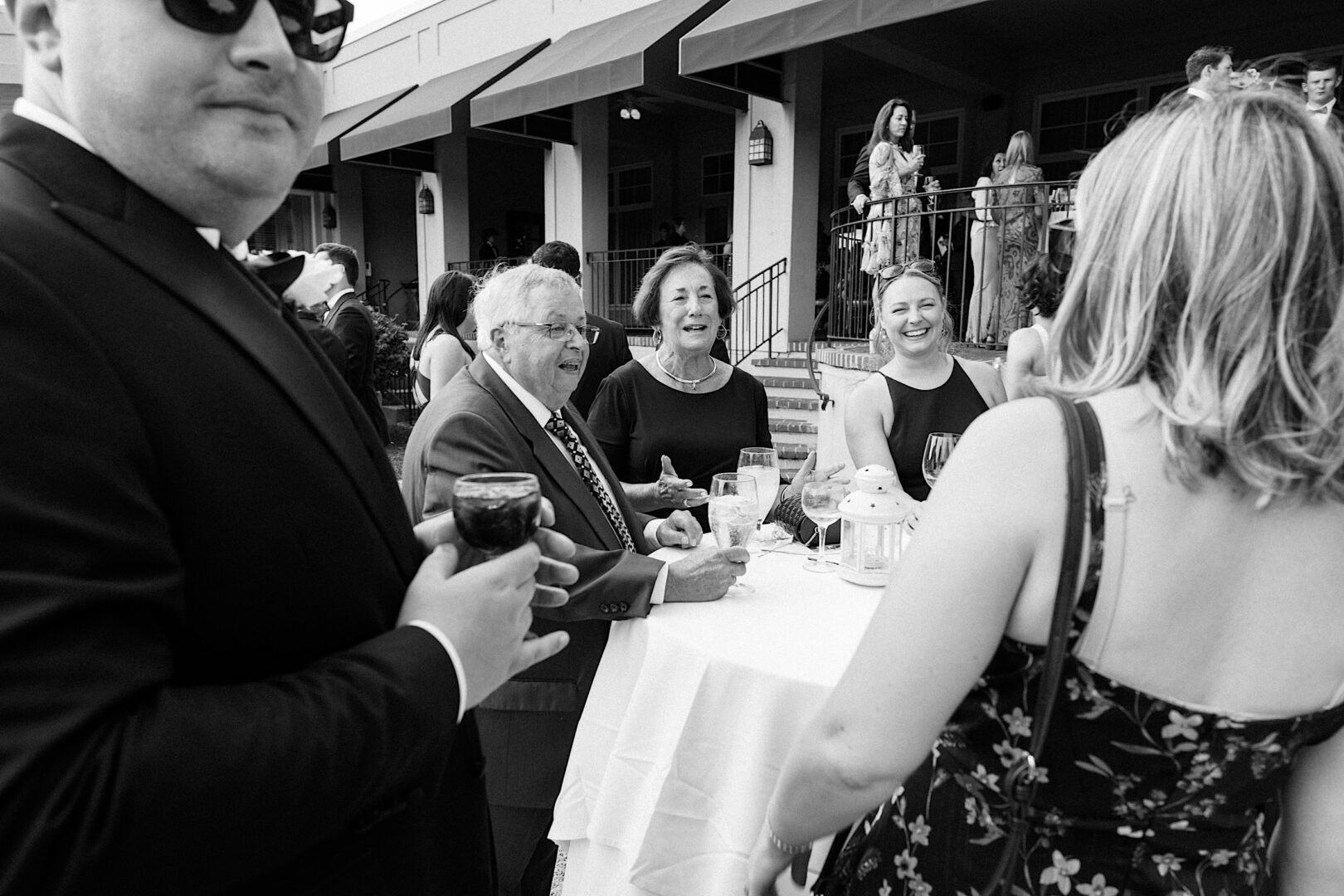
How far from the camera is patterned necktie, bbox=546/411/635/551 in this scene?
251cm

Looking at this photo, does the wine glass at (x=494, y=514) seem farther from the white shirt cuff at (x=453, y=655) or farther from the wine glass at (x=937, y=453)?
the wine glass at (x=937, y=453)

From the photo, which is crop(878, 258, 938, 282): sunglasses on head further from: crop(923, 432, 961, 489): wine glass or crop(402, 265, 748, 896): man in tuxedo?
crop(402, 265, 748, 896): man in tuxedo

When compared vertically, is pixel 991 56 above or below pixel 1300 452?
above

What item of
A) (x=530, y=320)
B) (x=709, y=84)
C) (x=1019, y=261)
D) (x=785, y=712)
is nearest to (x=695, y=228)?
(x=709, y=84)

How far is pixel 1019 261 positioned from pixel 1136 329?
280 inches

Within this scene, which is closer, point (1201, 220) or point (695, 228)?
point (1201, 220)

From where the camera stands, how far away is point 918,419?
3.63m

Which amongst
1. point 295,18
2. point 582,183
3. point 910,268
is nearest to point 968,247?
point 910,268

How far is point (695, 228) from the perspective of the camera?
1484 centimetres

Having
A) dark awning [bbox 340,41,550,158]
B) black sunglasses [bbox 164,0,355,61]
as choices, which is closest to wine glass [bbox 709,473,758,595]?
black sunglasses [bbox 164,0,355,61]

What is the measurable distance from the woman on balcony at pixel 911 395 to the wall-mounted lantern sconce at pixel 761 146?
6713 mm

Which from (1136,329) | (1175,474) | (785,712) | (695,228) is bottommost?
(785,712)

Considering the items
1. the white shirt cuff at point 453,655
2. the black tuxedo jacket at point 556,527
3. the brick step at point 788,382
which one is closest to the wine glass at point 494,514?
the white shirt cuff at point 453,655

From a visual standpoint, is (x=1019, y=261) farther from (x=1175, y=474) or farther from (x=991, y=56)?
(x=1175, y=474)
